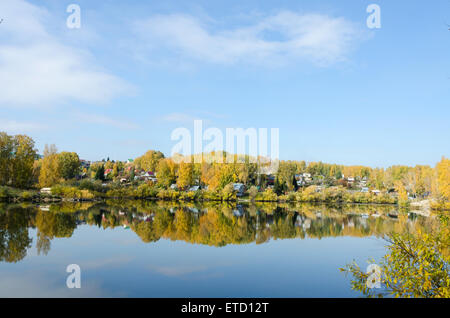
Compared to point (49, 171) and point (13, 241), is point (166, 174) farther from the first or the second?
point (13, 241)

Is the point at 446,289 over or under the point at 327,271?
over

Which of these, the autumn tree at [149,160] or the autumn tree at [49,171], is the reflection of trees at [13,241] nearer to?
the autumn tree at [49,171]

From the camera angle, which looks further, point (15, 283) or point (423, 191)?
point (423, 191)

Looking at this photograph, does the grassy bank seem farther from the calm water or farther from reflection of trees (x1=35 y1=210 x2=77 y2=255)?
the calm water

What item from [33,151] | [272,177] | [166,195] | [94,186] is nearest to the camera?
[33,151]

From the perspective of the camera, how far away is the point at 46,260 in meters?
7.95

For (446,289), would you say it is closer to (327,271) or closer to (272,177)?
(327,271)

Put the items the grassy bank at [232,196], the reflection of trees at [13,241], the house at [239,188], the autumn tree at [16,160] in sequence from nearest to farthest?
the reflection of trees at [13,241], the autumn tree at [16,160], the grassy bank at [232,196], the house at [239,188]

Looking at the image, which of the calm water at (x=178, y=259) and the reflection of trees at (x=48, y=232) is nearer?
the calm water at (x=178, y=259)

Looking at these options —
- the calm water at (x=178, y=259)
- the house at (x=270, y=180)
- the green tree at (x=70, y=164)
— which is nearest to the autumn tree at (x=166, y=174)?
the green tree at (x=70, y=164)

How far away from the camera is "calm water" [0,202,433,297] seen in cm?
616

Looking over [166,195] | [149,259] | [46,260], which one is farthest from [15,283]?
[166,195]

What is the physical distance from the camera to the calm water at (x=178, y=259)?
20.2ft
